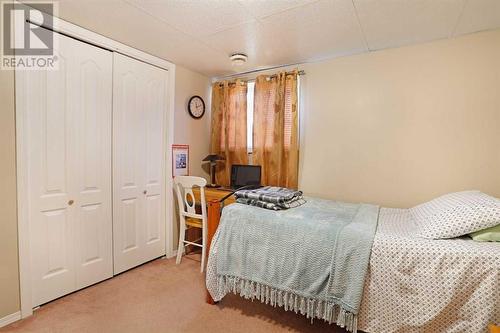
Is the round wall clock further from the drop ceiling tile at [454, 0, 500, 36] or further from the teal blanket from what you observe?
the drop ceiling tile at [454, 0, 500, 36]

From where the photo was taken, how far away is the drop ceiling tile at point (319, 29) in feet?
5.84

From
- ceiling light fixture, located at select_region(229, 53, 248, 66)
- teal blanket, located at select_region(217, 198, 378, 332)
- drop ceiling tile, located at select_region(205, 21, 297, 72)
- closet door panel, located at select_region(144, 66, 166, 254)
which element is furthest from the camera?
closet door panel, located at select_region(144, 66, 166, 254)

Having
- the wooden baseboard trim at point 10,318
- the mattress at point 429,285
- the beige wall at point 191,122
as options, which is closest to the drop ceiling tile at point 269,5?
the beige wall at point 191,122

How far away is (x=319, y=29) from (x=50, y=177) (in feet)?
8.17

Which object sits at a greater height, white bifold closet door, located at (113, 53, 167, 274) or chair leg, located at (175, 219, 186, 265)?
white bifold closet door, located at (113, 53, 167, 274)

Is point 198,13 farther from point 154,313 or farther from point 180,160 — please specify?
point 154,313

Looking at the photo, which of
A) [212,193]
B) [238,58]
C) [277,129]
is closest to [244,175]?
[212,193]

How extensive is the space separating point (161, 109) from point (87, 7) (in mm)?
1166

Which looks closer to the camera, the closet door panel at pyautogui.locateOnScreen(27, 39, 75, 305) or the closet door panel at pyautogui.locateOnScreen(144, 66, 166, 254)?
the closet door panel at pyautogui.locateOnScreen(27, 39, 75, 305)

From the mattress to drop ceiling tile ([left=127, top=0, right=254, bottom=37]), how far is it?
1812 millimetres

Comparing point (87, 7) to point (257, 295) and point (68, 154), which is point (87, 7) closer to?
point (68, 154)

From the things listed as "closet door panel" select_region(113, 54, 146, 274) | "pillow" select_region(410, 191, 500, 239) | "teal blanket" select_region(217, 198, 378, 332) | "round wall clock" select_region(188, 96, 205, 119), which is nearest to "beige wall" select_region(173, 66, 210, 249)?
"round wall clock" select_region(188, 96, 205, 119)

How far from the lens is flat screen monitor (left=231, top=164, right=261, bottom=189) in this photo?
2.98 m

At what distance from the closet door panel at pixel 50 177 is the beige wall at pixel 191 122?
43.7 inches
